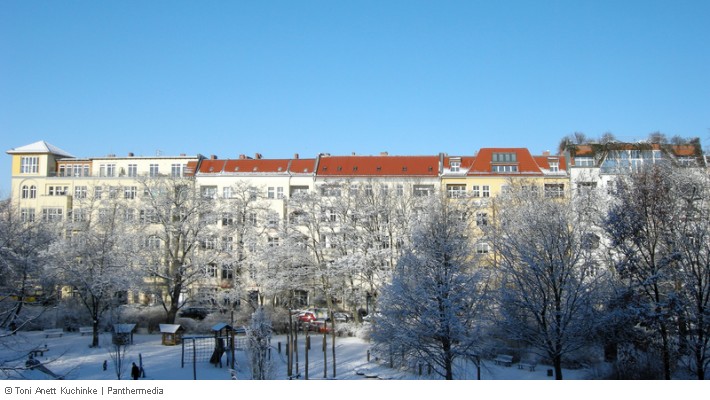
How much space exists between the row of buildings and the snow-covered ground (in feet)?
58.5

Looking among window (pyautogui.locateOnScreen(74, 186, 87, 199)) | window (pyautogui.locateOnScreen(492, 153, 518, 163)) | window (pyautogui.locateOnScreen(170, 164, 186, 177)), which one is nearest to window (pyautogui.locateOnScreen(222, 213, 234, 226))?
window (pyautogui.locateOnScreen(170, 164, 186, 177))

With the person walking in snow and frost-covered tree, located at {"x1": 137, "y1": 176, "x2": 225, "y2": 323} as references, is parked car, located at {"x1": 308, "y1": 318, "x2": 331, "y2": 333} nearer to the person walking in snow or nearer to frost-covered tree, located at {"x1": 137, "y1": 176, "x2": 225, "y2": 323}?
frost-covered tree, located at {"x1": 137, "y1": 176, "x2": 225, "y2": 323}

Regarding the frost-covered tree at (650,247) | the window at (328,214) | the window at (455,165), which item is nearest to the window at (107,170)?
the window at (328,214)

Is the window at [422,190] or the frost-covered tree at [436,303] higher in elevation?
the window at [422,190]

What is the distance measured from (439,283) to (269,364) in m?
7.31

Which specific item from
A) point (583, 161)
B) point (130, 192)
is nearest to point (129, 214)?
point (130, 192)

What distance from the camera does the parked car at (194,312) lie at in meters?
52.1

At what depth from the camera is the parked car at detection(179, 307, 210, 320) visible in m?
52.1

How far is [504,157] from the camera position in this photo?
61031mm

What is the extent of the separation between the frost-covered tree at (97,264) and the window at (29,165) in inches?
635

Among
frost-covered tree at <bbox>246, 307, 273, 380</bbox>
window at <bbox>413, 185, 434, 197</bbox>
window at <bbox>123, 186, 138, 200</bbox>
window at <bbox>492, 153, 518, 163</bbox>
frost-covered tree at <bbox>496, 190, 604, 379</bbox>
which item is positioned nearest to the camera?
frost-covered tree at <bbox>246, 307, 273, 380</bbox>

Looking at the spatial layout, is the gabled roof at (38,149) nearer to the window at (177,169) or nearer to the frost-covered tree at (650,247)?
the window at (177,169)

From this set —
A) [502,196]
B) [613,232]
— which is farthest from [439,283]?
[502,196]

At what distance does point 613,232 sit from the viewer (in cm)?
2997
